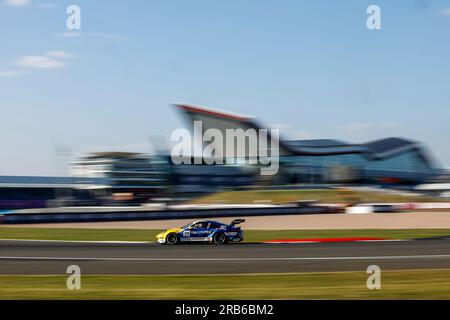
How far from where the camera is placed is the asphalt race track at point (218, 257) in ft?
50.8

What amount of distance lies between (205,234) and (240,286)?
11.2m

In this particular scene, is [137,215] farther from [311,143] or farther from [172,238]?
[311,143]

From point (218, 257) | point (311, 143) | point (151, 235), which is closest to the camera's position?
point (218, 257)

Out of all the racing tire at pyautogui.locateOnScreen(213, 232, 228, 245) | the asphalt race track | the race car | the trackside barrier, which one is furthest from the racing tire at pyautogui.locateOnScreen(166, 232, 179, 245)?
the trackside barrier

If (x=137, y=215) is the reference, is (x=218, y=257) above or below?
above

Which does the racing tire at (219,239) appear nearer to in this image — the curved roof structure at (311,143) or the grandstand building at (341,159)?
the grandstand building at (341,159)

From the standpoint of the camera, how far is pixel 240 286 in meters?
12.1

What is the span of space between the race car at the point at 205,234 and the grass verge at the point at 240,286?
9.22 metres

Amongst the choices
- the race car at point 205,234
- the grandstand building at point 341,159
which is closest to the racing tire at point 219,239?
the race car at point 205,234

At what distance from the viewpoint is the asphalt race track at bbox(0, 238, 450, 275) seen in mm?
15487

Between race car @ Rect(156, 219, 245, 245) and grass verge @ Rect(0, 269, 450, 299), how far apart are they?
9217 mm

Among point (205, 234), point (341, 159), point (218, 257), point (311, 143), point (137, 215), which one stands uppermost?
point (311, 143)

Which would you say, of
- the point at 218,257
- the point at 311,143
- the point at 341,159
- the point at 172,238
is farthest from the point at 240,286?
the point at 341,159
